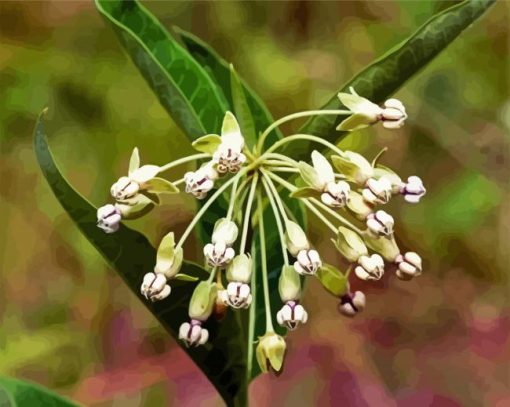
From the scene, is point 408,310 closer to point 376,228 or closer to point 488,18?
point 488,18

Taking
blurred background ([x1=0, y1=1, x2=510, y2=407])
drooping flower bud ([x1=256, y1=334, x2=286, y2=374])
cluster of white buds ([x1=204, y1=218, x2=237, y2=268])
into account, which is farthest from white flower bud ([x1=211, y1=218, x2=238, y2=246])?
blurred background ([x1=0, y1=1, x2=510, y2=407])

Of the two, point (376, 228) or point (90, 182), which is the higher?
point (376, 228)

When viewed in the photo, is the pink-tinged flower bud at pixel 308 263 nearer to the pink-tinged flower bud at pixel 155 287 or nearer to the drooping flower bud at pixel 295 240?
the drooping flower bud at pixel 295 240

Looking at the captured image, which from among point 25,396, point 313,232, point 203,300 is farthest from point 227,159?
point 313,232

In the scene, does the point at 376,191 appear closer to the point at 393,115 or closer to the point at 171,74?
the point at 393,115

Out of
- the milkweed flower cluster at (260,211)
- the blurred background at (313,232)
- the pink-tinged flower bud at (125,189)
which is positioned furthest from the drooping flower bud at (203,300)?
the blurred background at (313,232)

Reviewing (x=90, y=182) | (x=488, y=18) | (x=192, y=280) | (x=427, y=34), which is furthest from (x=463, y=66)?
(x=192, y=280)

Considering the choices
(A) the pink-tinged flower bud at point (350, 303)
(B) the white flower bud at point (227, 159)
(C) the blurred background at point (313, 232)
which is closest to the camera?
(B) the white flower bud at point (227, 159)
